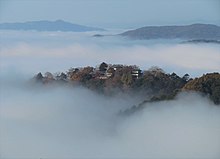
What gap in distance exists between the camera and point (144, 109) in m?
7.29

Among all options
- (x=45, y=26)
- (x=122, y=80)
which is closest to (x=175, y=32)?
(x=45, y=26)

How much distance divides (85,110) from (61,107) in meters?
0.57

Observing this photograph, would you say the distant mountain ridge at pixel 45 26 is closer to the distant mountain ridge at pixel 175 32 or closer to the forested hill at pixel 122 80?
the distant mountain ridge at pixel 175 32

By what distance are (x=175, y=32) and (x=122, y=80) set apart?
11114 millimetres

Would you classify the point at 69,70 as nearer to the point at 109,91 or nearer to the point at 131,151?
the point at 109,91

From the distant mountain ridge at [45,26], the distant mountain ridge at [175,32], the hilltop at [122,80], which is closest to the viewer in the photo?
the hilltop at [122,80]

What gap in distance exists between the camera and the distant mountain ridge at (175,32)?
19.3 metres

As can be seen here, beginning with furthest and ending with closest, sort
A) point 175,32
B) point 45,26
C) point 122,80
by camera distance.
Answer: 1. point 175,32
2. point 45,26
3. point 122,80

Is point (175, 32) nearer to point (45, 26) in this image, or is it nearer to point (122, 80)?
point (45, 26)

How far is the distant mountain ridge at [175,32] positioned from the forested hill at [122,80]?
906 centimetres

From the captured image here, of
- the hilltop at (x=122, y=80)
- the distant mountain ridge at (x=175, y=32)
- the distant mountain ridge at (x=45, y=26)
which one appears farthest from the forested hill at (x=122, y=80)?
the distant mountain ridge at (x=175, y=32)

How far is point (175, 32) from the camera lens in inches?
806

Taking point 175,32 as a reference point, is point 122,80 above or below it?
below

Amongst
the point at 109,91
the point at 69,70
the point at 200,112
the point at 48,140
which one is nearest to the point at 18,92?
the point at 69,70
